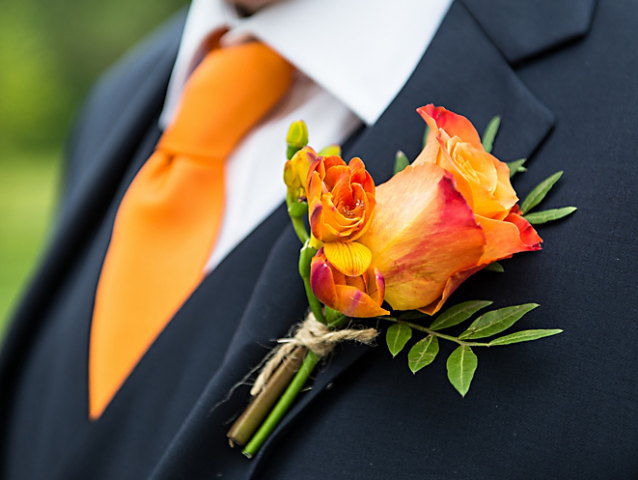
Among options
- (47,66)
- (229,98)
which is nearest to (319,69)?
(229,98)

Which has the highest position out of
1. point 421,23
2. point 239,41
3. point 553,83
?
point 239,41

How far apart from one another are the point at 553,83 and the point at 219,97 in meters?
0.48

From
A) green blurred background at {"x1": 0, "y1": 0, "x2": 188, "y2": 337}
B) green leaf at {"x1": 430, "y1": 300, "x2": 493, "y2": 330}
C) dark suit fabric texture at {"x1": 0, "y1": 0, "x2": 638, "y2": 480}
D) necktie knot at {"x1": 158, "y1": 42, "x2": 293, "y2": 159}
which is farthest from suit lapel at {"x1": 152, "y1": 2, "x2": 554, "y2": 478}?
green blurred background at {"x1": 0, "y1": 0, "x2": 188, "y2": 337}

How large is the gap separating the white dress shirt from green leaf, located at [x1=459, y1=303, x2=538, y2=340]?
Result: 309 mm

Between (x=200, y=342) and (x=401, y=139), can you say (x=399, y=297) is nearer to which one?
Answer: (x=401, y=139)

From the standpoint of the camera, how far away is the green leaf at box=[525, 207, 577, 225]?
0.54 metres

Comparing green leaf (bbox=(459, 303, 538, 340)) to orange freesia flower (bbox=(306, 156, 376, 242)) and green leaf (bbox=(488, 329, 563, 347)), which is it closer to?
green leaf (bbox=(488, 329, 563, 347))

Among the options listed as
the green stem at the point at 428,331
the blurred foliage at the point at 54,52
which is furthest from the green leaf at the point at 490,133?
the blurred foliage at the point at 54,52

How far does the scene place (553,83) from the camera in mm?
629

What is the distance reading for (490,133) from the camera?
0.61 meters

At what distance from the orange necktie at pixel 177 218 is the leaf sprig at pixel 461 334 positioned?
14.7 inches

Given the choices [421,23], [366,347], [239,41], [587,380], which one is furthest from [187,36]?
[587,380]

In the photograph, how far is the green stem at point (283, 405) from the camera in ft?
1.86

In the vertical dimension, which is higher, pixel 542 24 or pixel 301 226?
pixel 301 226
